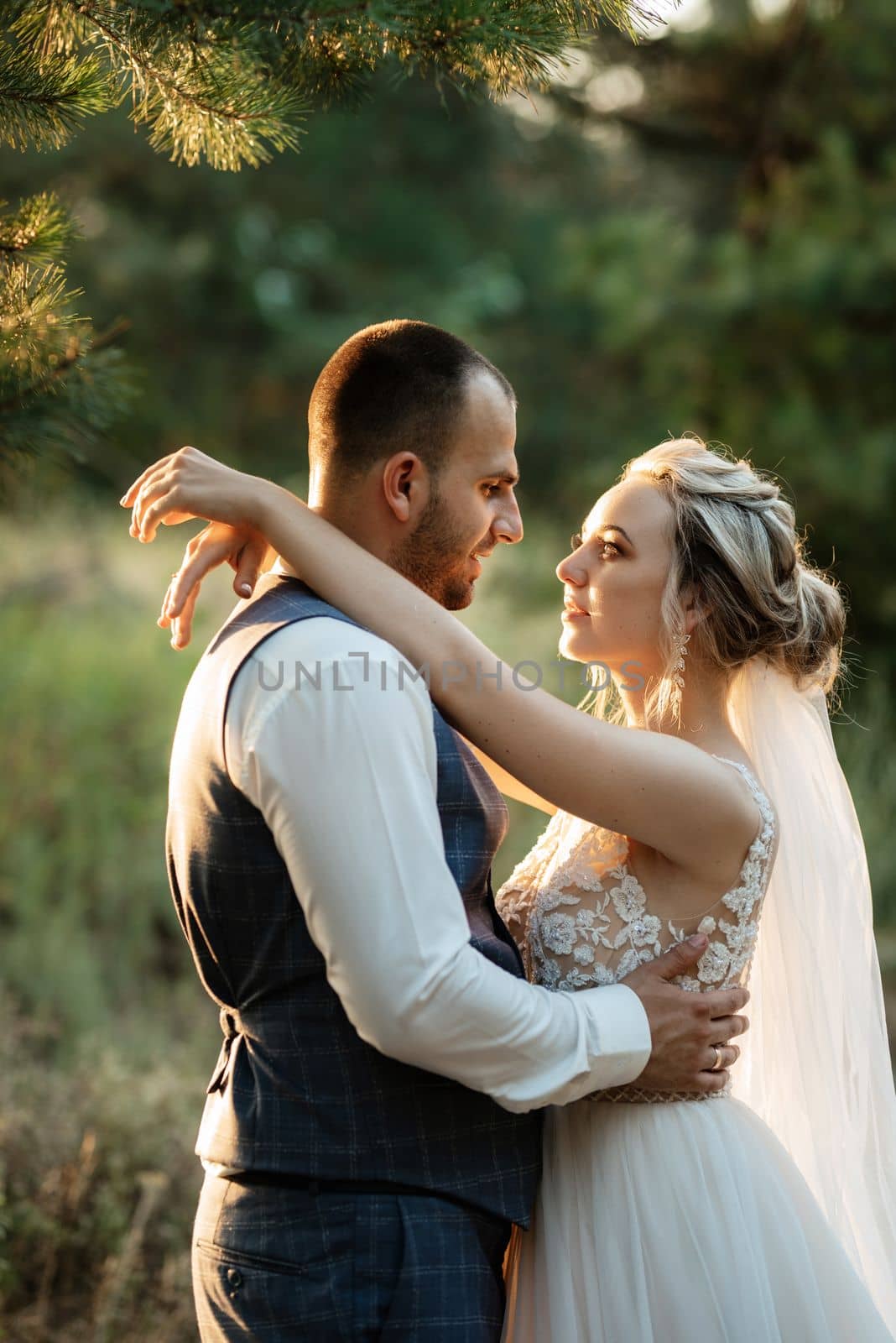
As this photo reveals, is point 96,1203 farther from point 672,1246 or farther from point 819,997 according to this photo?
point 819,997

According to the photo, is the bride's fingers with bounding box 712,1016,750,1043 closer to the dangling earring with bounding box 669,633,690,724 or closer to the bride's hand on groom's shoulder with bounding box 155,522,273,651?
the dangling earring with bounding box 669,633,690,724

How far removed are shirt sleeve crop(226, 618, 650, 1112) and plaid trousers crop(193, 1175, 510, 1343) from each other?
0.24 meters

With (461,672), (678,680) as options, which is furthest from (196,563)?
(678,680)

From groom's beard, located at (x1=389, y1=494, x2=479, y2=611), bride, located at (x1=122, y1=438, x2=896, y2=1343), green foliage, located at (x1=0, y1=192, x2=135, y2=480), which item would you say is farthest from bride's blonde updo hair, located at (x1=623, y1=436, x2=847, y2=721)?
green foliage, located at (x1=0, y1=192, x2=135, y2=480)

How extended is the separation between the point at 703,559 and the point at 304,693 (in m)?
0.99

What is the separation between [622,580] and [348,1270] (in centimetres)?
134

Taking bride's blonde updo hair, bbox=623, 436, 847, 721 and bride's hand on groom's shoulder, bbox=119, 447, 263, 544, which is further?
bride's blonde updo hair, bbox=623, 436, 847, 721

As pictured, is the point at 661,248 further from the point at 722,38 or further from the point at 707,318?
the point at 722,38


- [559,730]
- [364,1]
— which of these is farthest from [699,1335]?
[364,1]

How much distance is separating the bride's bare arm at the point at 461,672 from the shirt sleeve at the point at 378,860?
0.60 ft

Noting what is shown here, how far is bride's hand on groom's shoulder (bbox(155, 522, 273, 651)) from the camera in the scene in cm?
220

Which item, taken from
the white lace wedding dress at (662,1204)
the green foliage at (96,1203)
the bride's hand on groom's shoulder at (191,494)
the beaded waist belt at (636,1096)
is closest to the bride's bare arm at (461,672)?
the bride's hand on groom's shoulder at (191,494)

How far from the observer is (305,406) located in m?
14.4

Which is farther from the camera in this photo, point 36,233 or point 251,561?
point 36,233
